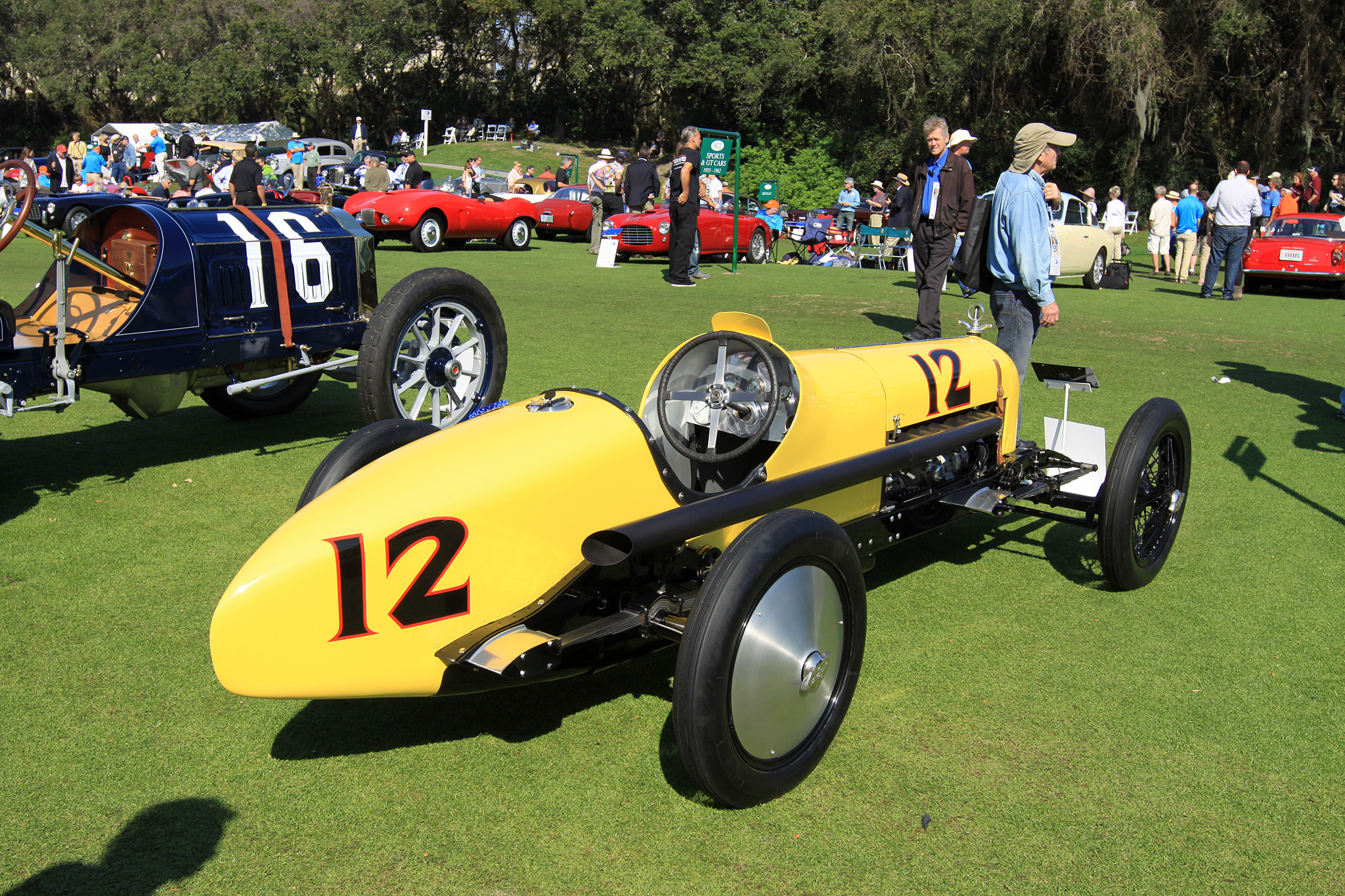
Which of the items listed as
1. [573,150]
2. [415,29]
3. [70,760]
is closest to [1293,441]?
[70,760]

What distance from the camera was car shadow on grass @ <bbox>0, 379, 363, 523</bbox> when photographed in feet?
18.2

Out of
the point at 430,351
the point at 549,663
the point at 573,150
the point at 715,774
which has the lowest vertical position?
the point at 715,774

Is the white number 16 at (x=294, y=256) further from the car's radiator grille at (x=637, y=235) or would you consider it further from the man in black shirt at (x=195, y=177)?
the man in black shirt at (x=195, y=177)

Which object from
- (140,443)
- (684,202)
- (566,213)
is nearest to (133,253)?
(140,443)

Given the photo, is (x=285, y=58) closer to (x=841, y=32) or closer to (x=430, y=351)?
(x=841, y=32)

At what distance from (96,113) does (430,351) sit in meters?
64.5

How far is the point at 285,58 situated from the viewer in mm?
54719

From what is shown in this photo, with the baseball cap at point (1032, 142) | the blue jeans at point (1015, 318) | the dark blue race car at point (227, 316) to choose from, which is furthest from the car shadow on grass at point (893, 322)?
the dark blue race car at point (227, 316)

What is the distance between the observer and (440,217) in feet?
58.3

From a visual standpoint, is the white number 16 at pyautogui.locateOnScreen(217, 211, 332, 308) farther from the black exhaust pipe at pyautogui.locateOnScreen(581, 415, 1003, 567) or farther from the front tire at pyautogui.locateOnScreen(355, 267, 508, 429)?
the black exhaust pipe at pyautogui.locateOnScreen(581, 415, 1003, 567)

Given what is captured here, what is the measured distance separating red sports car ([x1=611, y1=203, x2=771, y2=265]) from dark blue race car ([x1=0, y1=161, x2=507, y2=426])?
37.6 ft

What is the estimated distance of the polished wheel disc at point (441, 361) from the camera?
19.4 feet

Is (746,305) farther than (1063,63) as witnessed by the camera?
No

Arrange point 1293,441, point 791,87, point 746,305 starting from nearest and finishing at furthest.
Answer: point 1293,441 → point 746,305 → point 791,87
